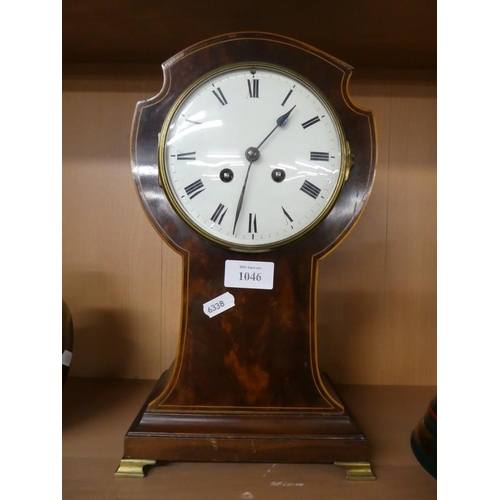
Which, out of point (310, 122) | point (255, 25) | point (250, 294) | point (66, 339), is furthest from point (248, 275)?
point (255, 25)

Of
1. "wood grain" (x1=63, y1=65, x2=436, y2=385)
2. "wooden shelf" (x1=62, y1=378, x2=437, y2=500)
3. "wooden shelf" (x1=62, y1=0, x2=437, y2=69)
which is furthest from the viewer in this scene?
"wood grain" (x1=63, y1=65, x2=436, y2=385)

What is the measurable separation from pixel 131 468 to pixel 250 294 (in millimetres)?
333

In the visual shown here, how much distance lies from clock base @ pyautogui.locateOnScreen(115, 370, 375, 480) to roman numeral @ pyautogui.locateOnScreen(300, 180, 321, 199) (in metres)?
0.37

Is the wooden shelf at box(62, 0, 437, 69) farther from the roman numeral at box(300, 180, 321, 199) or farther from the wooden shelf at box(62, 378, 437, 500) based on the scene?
the wooden shelf at box(62, 378, 437, 500)

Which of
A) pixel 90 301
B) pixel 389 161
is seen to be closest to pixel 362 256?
pixel 389 161

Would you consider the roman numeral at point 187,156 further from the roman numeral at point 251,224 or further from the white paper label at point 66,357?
the white paper label at point 66,357

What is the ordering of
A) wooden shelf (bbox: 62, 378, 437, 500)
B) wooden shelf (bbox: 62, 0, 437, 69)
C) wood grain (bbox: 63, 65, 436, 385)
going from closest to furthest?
wooden shelf (bbox: 62, 378, 437, 500) < wooden shelf (bbox: 62, 0, 437, 69) < wood grain (bbox: 63, 65, 436, 385)

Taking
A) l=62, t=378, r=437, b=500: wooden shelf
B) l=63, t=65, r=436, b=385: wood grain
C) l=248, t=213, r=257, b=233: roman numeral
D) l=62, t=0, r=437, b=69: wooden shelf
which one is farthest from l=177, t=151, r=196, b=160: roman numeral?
l=62, t=378, r=437, b=500: wooden shelf

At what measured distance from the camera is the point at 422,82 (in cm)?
106

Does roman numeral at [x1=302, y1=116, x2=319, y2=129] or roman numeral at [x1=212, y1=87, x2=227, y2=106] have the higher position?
roman numeral at [x1=212, y1=87, x2=227, y2=106]

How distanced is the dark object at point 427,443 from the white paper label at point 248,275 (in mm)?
345

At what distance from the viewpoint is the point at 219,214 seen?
705mm

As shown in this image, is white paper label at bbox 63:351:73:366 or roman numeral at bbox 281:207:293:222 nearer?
roman numeral at bbox 281:207:293:222

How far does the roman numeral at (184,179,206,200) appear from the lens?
704 mm
